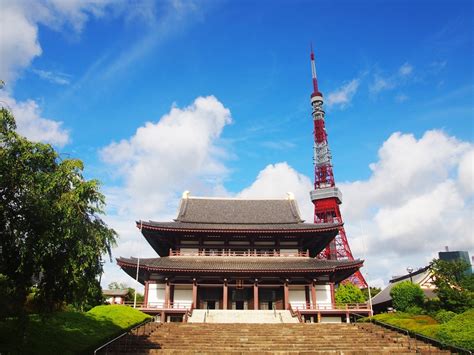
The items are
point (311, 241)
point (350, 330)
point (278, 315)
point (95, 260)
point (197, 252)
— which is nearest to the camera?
point (95, 260)

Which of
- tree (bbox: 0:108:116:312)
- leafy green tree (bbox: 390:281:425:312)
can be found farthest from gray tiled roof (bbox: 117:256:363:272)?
tree (bbox: 0:108:116:312)

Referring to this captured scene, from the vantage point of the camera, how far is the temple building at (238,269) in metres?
33.9

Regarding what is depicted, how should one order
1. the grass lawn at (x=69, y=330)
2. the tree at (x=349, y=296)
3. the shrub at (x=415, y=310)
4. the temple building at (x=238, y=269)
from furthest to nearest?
1. the tree at (x=349, y=296)
2. the temple building at (x=238, y=269)
3. the shrub at (x=415, y=310)
4. the grass lawn at (x=69, y=330)

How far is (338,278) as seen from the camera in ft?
130

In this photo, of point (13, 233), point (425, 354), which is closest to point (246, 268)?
point (425, 354)

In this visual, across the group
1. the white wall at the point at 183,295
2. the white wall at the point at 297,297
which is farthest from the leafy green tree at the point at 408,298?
the white wall at the point at 183,295

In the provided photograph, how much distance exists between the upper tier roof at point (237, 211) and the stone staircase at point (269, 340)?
1579cm

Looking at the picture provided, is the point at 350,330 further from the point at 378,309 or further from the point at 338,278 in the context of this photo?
the point at 378,309

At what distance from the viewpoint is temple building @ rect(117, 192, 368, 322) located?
111 feet

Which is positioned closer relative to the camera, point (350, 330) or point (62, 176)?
point (62, 176)

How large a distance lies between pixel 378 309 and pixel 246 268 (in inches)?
932

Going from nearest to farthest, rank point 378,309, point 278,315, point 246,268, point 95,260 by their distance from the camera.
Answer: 1. point 95,260
2. point 278,315
3. point 246,268
4. point 378,309

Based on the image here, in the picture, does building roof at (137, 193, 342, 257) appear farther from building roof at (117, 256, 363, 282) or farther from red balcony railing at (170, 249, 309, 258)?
building roof at (117, 256, 363, 282)

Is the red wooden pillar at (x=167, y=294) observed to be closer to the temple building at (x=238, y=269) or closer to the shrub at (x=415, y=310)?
the temple building at (x=238, y=269)
